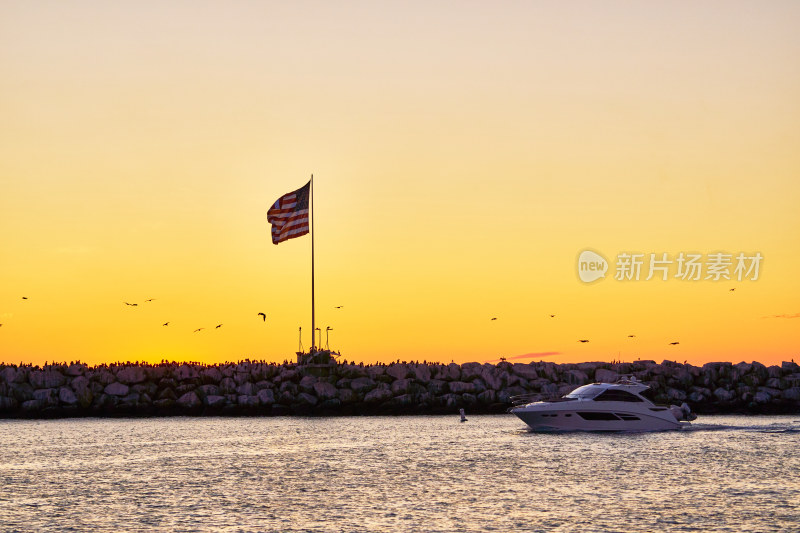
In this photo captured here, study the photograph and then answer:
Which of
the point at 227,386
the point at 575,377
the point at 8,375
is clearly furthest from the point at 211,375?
the point at 575,377

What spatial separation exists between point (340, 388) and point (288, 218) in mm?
17850

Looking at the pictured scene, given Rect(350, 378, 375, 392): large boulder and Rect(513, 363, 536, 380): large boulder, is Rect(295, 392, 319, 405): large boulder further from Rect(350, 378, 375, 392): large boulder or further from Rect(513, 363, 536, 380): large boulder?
Rect(513, 363, 536, 380): large boulder

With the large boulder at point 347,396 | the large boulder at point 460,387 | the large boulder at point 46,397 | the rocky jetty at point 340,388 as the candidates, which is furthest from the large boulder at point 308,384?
the large boulder at point 46,397

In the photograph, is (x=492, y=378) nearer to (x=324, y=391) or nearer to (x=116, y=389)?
(x=324, y=391)

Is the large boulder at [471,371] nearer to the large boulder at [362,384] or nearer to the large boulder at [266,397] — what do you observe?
the large boulder at [362,384]

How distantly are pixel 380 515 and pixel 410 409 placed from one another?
47979 millimetres

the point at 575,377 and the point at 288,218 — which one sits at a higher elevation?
the point at 288,218

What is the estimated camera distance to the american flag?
62.0 m

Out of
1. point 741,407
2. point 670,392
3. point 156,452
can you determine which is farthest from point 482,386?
point 156,452

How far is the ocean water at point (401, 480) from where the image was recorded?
2670cm

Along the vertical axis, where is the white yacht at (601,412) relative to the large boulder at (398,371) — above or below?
below

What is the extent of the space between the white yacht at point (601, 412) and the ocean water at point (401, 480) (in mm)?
Result: 702

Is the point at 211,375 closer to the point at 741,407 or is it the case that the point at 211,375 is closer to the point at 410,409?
the point at 410,409

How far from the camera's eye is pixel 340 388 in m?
75.8
